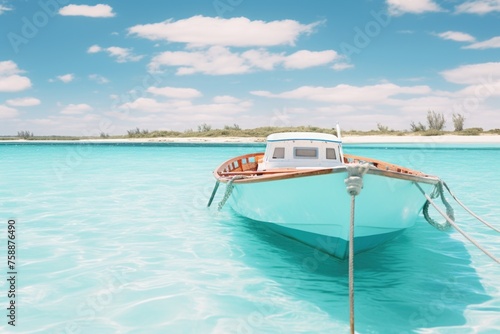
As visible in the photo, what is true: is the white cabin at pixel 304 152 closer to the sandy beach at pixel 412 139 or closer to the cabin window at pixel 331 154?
the cabin window at pixel 331 154

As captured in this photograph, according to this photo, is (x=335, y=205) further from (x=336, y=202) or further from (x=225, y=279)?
(x=225, y=279)

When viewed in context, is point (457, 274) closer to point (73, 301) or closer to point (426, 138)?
point (73, 301)

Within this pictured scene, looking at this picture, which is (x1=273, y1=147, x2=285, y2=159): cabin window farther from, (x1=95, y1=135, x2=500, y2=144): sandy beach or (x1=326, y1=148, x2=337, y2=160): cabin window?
(x1=95, y1=135, x2=500, y2=144): sandy beach

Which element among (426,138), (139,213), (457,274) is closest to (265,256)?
(457,274)

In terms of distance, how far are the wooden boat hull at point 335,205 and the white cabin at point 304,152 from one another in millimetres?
2382

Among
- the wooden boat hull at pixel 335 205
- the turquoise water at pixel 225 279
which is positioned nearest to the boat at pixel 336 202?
the wooden boat hull at pixel 335 205

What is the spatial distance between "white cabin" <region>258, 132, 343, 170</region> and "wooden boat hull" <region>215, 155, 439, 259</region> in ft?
7.82

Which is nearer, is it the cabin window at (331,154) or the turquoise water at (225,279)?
the turquoise water at (225,279)

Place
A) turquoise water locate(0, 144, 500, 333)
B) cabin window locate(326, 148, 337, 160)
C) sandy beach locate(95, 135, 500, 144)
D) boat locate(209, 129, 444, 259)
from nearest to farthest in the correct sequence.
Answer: turquoise water locate(0, 144, 500, 333)
boat locate(209, 129, 444, 259)
cabin window locate(326, 148, 337, 160)
sandy beach locate(95, 135, 500, 144)

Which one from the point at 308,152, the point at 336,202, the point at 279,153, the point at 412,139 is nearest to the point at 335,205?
the point at 336,202

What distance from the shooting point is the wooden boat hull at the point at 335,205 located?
19.9 feet

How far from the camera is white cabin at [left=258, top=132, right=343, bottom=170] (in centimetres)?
1003

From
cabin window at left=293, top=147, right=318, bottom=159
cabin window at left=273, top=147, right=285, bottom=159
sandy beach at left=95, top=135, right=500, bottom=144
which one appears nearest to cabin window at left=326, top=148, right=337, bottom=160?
cabin window at left=293, top=147, right=318, bottom=159

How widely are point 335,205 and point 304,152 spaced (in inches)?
158
